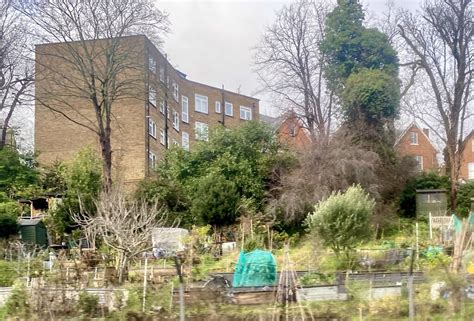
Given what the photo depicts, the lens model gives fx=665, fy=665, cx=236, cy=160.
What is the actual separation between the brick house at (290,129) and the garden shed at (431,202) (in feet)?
22.1

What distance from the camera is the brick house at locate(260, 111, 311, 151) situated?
120 ft

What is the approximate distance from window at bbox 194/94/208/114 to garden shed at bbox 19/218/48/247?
76.1 feet

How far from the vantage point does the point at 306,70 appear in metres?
38.5

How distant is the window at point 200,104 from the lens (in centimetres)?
5078

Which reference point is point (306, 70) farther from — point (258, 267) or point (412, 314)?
point (412, 314)

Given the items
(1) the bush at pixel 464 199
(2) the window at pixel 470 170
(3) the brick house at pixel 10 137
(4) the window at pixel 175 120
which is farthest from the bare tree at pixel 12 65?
(2) the window at pixel 470 170

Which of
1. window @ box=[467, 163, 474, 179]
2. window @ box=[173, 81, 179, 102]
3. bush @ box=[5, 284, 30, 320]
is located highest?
window @ box=[173, 81, 179, 102]

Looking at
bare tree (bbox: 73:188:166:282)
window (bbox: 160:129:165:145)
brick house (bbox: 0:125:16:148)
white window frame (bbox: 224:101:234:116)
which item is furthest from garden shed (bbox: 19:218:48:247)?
white window frame (bbox: 224:101:234:116)

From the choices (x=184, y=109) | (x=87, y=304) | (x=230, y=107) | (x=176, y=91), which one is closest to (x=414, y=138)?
(x=230, y=107)

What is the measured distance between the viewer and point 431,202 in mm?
32750

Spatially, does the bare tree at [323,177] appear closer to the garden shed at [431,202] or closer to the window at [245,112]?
the garden shed at [431,202]

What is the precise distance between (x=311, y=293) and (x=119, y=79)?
26928 mm

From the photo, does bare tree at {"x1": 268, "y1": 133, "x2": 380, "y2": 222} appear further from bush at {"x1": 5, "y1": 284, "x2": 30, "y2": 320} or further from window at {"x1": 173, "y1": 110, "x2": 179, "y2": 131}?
bush at {"x1": 5, "y1": 284, "x2": 30, "y2": 320}

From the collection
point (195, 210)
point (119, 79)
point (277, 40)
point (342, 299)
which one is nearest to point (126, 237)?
point (342, 299)
